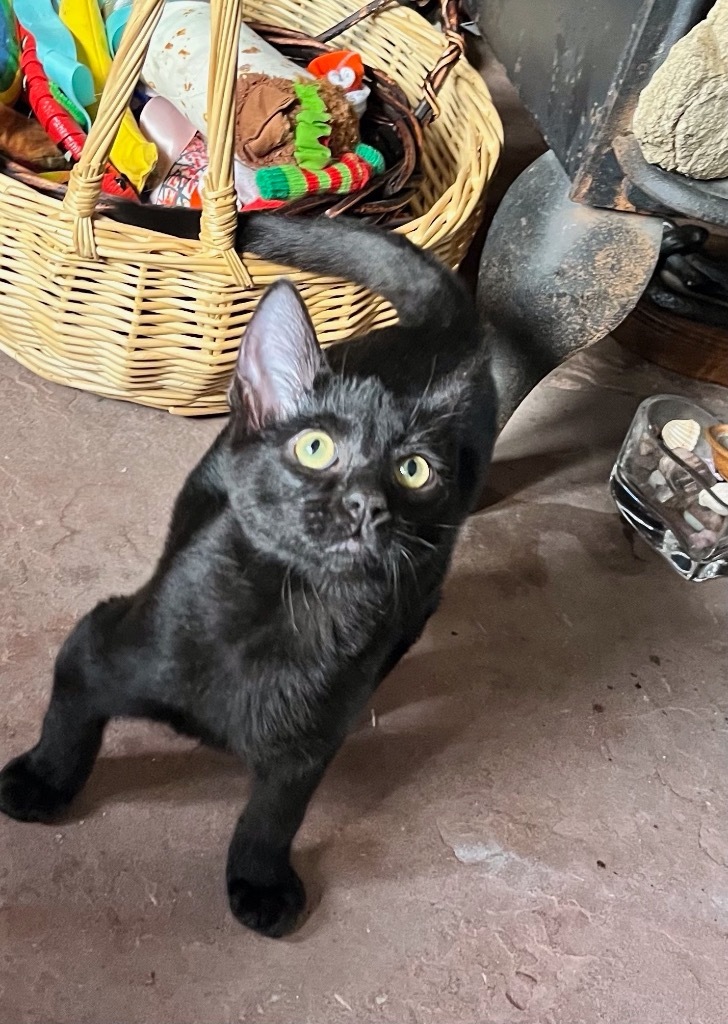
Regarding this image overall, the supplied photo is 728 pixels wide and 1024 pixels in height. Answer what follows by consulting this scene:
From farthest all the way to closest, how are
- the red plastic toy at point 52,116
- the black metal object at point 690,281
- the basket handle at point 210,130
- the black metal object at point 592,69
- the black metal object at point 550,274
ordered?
the black metal object at point 690,281 < the red plastic toy at point 52,116 < the black metal object at point 550,274 < the basket handle at point 210,130 < the black metal object at point 592,69

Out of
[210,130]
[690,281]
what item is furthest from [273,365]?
[690,281]

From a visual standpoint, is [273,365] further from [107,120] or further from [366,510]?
[107,120]

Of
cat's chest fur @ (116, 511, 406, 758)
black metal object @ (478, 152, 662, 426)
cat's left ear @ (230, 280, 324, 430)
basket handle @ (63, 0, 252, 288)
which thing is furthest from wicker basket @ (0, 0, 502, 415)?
cat's chest fur @ (116, 511, 406, 758)

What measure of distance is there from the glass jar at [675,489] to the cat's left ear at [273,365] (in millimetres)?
739

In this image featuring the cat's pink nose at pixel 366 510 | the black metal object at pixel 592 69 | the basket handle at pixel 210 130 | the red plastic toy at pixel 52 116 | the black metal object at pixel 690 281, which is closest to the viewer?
the cat's pink nose at pixel 366 510

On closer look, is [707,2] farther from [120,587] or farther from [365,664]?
[120,587]

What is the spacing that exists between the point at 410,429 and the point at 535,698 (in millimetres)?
504

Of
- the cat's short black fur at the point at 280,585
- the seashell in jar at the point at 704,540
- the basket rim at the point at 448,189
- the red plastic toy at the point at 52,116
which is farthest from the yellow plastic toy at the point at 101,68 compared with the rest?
the seashell in jar at the point at 704,540

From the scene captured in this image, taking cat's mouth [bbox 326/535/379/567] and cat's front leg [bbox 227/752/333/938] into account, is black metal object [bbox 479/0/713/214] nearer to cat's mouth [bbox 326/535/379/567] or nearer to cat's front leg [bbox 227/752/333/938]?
Result: cat's mouth [bbox 326/535/379/567]

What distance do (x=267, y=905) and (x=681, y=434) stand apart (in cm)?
89

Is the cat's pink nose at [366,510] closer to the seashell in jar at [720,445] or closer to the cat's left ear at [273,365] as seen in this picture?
the cat's left ear at [273,365]

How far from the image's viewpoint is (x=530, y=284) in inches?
40.6

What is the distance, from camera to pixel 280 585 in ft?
2.31

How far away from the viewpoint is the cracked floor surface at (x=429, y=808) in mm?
812
